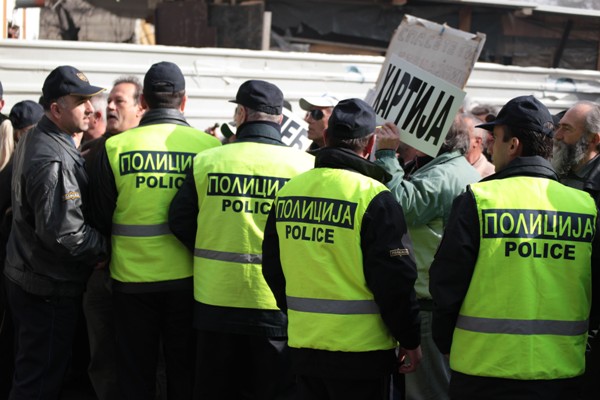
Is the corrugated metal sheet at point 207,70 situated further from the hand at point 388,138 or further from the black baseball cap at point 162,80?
the hand at point 388,138

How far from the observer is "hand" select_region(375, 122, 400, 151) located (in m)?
5.05

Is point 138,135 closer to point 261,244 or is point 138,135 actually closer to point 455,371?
point 261,244

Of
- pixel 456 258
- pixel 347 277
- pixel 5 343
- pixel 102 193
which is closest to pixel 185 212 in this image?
pixel 102 193

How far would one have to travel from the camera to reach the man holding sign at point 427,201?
16.1 feet

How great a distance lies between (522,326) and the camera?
11.9 feet

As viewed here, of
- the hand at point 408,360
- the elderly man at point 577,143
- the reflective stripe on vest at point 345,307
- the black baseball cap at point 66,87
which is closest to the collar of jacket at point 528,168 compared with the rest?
the reflective stripe on vest at point 345,307

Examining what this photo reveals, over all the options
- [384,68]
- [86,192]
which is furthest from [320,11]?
[86,192]

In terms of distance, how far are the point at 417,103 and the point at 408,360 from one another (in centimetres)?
157

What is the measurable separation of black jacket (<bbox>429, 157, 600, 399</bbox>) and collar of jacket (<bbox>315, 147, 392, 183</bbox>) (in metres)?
0.49

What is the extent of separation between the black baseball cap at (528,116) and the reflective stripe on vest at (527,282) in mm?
256

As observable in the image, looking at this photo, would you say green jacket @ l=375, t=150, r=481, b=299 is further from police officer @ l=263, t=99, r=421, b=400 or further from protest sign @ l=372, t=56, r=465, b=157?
police officer @ l=263, t=99, r=421, b=400

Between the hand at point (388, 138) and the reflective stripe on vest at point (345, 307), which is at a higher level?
the hand at point (388, 138)

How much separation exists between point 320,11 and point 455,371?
30.4ft

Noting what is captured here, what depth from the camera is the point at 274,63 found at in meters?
9.30
